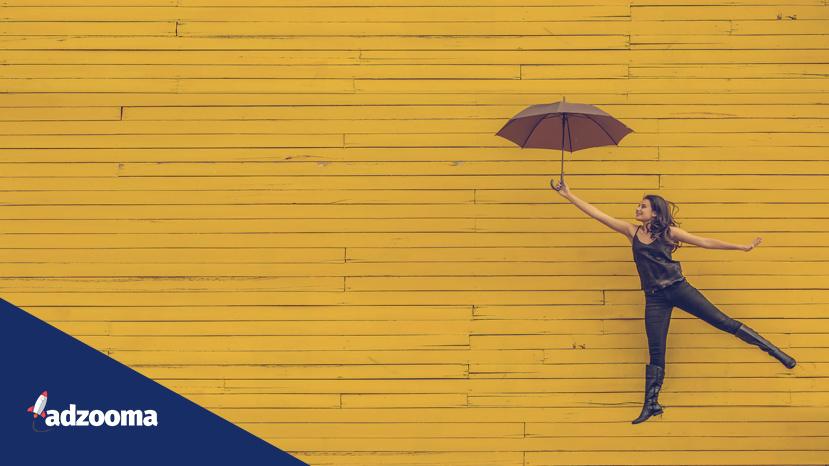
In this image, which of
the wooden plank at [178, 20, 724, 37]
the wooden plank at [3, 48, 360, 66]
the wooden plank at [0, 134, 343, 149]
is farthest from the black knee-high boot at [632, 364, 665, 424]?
the wooden plank at [3, 48, 360, 66]

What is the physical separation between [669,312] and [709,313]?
0.26 metres

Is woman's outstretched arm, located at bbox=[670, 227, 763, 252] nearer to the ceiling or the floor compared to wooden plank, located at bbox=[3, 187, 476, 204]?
nearer to the floor

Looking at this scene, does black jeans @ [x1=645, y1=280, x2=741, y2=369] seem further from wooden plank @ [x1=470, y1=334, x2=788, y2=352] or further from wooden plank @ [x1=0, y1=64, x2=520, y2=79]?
wooden plank @ [x1=0, y1=64, x2=520, y2=79]

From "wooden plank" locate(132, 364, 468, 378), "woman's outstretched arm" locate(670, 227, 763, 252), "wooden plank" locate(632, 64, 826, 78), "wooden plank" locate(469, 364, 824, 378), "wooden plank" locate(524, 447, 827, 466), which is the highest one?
"wooden plank" locate(632, 64, 826, 78)

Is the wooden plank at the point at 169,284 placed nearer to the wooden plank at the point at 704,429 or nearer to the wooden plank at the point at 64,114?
the wooden plank at the point at 64,114

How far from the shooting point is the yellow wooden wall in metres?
4.82

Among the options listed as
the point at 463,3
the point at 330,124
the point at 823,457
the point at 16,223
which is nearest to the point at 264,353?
the point at 330,124

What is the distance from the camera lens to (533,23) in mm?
4984

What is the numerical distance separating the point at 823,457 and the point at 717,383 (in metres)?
0.97

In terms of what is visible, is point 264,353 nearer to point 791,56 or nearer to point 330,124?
point 330,124

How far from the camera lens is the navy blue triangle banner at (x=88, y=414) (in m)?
4.86

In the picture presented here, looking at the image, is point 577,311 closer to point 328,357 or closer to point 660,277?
point 660,277

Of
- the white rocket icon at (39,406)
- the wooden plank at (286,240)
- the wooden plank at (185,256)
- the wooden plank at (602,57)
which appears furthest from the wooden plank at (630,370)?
the white rocket icon at (39,406)

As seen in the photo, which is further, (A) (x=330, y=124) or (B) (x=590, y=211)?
A: (A) (x=330, y=124)
